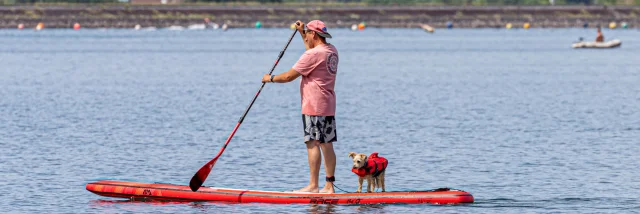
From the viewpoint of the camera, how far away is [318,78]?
16.9m

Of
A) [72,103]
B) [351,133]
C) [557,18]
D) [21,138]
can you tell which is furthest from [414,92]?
[557,18]

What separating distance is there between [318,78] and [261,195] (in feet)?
6.16

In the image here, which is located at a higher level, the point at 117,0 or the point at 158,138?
the point at 117,0

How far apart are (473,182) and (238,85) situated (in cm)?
3374

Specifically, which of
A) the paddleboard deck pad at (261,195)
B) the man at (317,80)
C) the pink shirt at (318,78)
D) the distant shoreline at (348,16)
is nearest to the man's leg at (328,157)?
the man at (317,80)

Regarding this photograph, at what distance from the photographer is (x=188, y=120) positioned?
3359cm

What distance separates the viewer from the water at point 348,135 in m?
18.8

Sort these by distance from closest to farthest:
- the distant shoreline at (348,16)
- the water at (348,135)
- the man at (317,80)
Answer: the man at (317,80) → the water at (348,135) → the distant shoreline at (348,16)

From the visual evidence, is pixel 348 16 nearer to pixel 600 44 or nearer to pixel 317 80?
pixel 600 44

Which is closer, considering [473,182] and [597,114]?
[473,182]

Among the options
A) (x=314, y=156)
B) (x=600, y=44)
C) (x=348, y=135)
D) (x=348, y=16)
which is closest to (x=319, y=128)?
(x=314, y=156)

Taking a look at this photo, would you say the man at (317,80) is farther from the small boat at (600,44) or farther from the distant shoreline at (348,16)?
the distant shoreline at (348,16)

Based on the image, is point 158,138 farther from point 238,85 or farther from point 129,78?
point 129,78

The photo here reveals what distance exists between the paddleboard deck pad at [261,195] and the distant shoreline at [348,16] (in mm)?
146456
